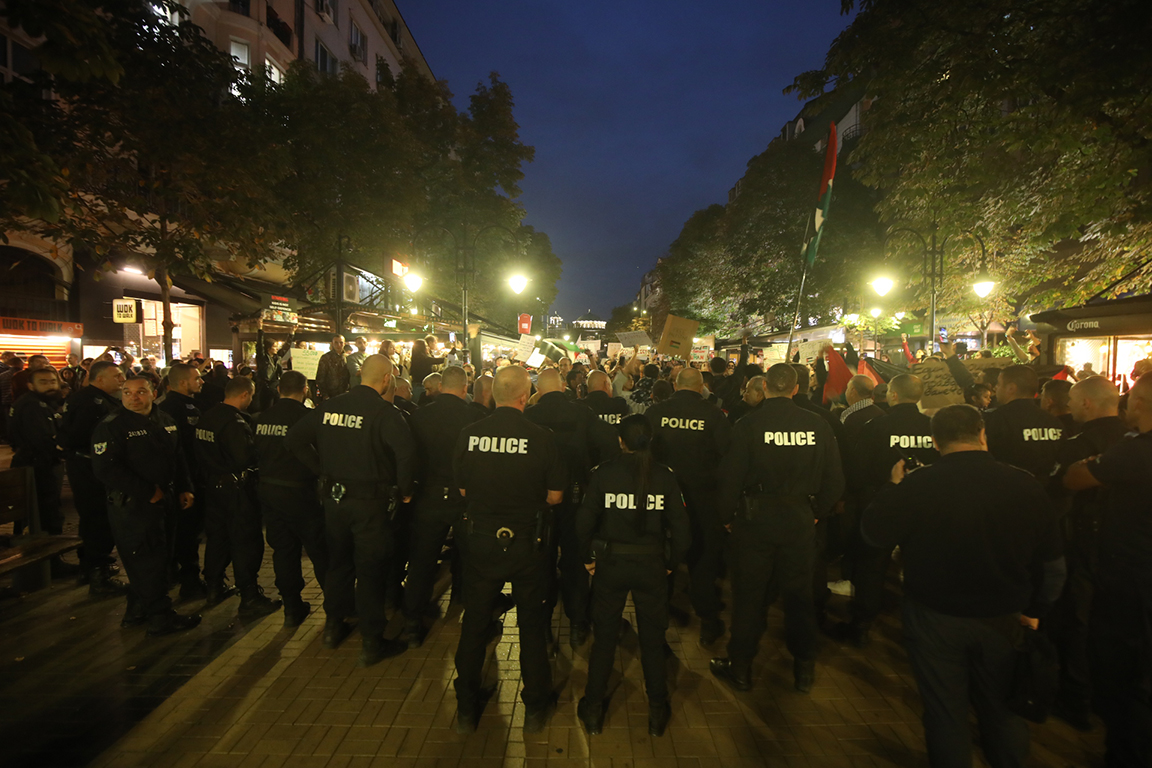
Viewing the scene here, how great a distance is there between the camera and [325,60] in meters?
27.7

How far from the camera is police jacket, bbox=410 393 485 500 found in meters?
4.60

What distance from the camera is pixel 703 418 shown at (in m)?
4.73

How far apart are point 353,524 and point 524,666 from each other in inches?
67.1

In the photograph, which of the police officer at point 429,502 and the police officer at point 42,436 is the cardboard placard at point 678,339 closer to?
the police officer at point 429,502

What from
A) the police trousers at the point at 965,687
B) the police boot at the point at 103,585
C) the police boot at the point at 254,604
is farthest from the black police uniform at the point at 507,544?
the police boot at the point at 103,585

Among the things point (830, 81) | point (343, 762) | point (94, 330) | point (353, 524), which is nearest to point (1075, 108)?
point (830, 81)

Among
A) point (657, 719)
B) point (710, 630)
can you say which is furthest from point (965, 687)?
point (710, 630)

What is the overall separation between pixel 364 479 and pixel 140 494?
2027 millimetres

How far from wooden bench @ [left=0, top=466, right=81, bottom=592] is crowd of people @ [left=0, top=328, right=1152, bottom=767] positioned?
29 cm

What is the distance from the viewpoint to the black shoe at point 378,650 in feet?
14.0

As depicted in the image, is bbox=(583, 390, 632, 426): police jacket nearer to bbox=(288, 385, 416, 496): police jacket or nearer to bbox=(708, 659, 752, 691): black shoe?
bbox=(288, 385, 416, 496): police jacket

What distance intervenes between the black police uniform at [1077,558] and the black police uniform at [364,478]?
469 cm

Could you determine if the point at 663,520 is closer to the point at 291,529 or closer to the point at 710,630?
the point at 710,630

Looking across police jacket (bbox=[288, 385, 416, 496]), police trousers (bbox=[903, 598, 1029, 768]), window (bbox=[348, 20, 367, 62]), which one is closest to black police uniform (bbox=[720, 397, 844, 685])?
police trousers (bbox=[903, 598, 1029, 768])
